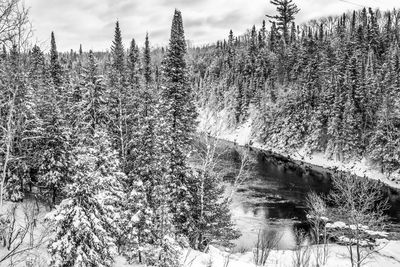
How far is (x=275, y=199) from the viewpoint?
46688 mm

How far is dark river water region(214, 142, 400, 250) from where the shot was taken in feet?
123

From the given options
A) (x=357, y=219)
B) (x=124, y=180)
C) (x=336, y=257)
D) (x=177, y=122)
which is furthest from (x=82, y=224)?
(x=336, y=257)

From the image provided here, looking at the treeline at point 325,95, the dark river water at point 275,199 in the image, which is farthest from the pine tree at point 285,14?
the dark river water at point 275,199

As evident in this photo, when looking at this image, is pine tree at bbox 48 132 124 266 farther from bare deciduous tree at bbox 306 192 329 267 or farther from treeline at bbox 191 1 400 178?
treeline at bbox 191 1 400 178

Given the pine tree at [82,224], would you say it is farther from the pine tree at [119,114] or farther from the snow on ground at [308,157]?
the snow on ground at [308,157]

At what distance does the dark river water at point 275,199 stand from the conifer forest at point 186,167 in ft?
0.82

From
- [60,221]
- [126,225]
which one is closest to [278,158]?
[126,225]

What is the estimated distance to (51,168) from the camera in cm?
3228

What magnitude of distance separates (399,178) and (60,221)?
52.7m

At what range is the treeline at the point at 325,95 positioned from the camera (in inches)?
2514

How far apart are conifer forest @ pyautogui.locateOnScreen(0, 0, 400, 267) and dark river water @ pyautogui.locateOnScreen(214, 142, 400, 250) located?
249 mm

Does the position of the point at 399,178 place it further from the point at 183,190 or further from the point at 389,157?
the point at 183,190

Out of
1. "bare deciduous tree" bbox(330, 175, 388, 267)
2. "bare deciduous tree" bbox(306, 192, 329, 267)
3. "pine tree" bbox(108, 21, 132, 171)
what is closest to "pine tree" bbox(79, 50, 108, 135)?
"pine tree" bbox(108, 21, 132, 171)

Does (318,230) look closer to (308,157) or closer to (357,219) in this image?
(357,219)
